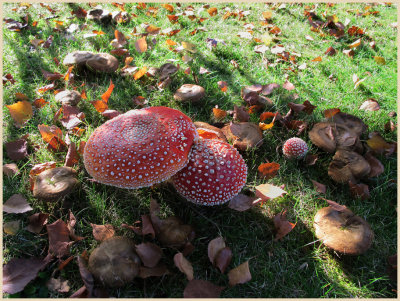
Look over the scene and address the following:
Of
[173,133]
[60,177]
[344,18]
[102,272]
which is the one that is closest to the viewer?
[102,272]

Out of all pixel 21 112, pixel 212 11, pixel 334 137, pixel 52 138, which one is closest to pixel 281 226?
pixel 334 137

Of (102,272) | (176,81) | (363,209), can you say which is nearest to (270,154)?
(363,209)

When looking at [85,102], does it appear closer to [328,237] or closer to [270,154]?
[270,154]

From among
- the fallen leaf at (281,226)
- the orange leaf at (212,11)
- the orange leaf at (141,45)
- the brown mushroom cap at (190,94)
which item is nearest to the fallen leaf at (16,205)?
the brown mushroom cap at (190,94)

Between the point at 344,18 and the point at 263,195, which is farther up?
the point at 344,18

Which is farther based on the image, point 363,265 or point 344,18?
point 344,18

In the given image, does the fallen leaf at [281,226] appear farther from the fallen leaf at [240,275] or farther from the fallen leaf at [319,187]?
the fallen leaf at [319,187]

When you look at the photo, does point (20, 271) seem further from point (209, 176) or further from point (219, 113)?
point (219, 113)

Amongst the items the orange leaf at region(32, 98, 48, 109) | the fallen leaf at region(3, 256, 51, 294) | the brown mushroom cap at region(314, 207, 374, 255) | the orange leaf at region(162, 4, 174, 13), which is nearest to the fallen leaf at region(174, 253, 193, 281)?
the fallen leaf at region(3, 256, 51, 294)
